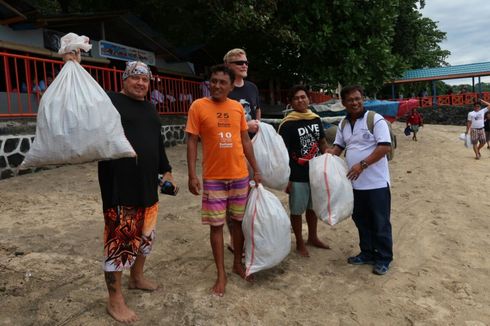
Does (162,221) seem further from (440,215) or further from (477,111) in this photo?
(477,111)

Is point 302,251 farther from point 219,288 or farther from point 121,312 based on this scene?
point 121,312

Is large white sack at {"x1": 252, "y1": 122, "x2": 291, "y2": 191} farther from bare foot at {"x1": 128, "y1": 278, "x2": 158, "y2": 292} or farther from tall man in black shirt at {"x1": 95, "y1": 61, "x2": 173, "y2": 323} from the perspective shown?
bare foot at {"x1": 128, "y1": 278, "x2": 158, "y2": 292}

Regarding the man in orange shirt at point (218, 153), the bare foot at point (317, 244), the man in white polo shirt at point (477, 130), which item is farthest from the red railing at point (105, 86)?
the man in white polo shirt at point (477, 130)

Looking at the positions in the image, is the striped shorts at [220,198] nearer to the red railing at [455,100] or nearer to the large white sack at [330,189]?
the large white sack at [330,189]

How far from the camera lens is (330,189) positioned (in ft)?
10.9

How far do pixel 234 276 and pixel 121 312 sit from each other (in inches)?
38.8

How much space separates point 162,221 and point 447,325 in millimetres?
3177

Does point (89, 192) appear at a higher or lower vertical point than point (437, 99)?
lower

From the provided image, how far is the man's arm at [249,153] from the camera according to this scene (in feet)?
9.86

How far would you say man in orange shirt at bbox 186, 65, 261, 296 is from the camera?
2791mm

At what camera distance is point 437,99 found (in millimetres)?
27531

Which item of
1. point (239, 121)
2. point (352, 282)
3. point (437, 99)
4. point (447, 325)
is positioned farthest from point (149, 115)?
point (437, 99)

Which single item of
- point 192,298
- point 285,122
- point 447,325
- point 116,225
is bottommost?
point 447,325

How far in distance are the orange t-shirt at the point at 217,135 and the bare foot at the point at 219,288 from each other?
77cm
